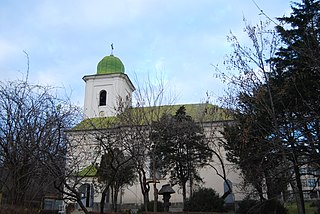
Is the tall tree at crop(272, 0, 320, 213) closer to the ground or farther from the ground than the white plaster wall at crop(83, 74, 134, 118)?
closer to the ground

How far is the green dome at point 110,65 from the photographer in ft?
130

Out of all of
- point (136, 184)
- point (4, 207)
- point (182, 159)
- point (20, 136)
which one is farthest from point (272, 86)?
point (136, 184)

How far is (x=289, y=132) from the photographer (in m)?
11.8

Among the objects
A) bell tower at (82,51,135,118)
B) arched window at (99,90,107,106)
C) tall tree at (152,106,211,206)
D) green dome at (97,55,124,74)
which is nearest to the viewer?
tall tree at (152,106,211,206)

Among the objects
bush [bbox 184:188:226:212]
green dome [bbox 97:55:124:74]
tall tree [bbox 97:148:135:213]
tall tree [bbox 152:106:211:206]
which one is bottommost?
bush [bbox 184:188:226:212]

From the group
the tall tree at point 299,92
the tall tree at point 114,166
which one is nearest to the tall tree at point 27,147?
the tall tree at point 114,166

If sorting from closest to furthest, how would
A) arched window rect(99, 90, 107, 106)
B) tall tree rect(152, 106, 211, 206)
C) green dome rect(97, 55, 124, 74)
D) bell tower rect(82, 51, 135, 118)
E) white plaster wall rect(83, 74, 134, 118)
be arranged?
tall tree rect(152, 106, 211, 206), white plaster wall rect(83, 74, 134, 118), bell tower rect(82, 51, 135, 118), arched window rect(99, 90, 107, 106), green dome rect(97, 55, 124, 74)

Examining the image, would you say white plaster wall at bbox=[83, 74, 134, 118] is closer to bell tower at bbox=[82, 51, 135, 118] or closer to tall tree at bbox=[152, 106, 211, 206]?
bell tower at bbox=[82, 51, 135, 118]

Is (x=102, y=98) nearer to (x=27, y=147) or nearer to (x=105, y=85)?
(x=105, y=85)

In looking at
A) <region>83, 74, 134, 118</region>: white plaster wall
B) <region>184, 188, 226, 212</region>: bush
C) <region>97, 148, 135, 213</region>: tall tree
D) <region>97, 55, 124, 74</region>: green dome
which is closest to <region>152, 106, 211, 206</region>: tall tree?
<region>97, 148, 135, 213</region>: tall tree

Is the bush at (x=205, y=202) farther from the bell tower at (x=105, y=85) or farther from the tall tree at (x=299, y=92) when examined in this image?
the bell tower at (x=105, y=85)

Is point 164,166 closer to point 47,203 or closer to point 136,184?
point 136,184

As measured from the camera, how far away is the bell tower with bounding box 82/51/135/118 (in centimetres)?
3875

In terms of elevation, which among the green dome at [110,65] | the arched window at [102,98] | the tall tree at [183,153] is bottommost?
the tall tree at [183,153]
